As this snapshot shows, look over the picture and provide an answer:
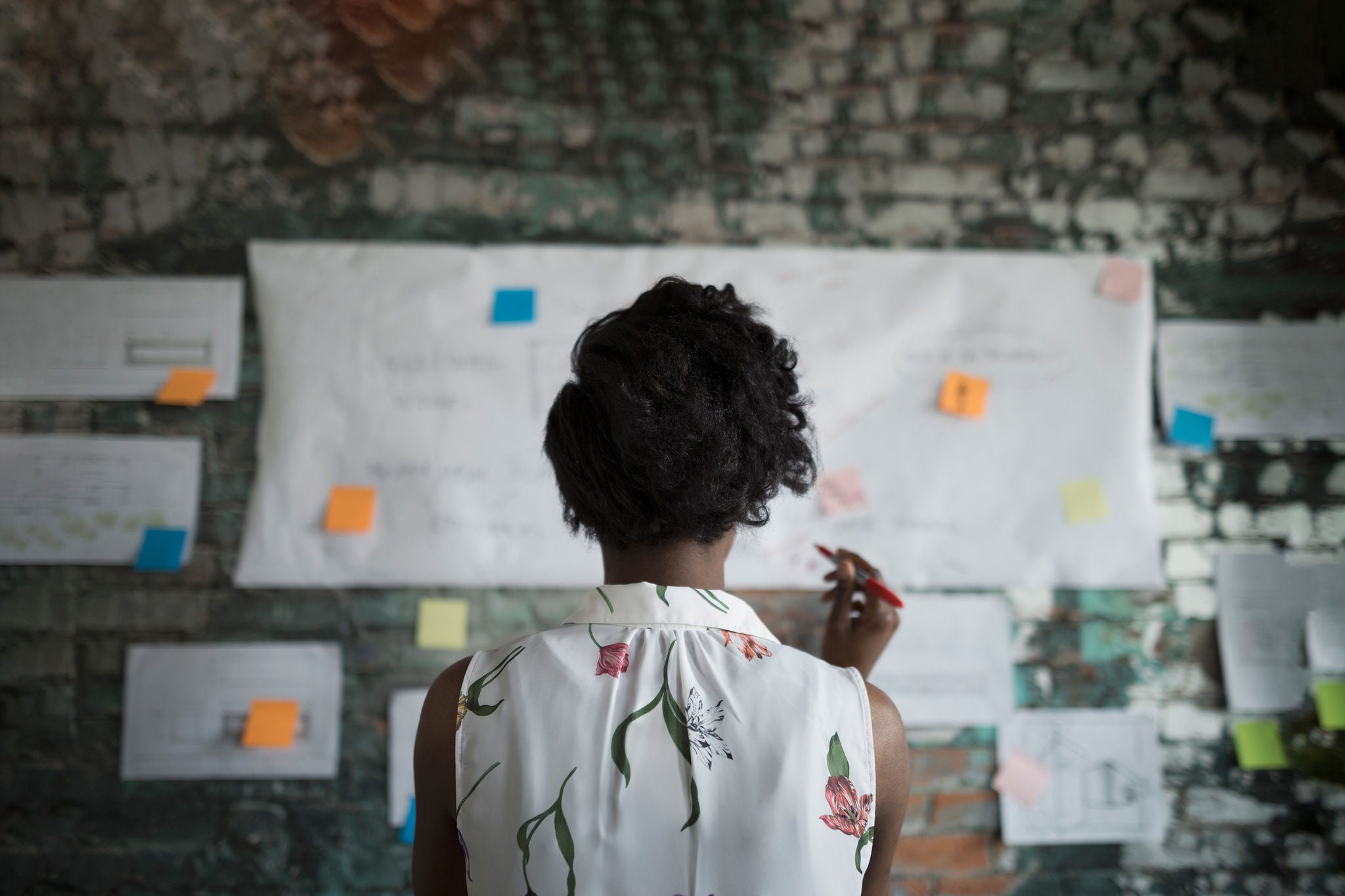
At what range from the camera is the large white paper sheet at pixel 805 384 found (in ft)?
5.70

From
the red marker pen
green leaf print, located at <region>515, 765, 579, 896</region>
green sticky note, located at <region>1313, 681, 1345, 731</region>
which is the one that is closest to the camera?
green leaf print, located at <region>515, 765, 579, 896</region>

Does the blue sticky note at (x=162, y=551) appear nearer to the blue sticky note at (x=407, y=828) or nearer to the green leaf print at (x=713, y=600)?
the blue sticky note at (x=407, y=828)

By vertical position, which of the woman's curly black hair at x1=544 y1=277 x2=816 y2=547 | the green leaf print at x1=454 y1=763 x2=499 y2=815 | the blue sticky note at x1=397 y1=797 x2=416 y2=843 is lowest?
the blue sticky note at x1=397 y1=797 x2=416 y2=843

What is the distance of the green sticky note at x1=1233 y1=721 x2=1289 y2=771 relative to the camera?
1779 millimetres

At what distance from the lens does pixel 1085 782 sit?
176cm

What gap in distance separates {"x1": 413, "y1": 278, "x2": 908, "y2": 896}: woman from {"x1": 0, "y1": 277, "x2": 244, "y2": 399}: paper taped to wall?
3.80 feet

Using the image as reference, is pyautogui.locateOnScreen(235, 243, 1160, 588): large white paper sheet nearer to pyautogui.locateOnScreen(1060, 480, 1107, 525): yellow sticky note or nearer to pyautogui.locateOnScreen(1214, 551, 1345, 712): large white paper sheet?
pyautogui.locateOnScreen(1060, 480, 1107, 525): yellow sticky note

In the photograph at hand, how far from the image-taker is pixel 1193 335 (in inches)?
72.7

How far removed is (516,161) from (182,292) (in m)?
0.74

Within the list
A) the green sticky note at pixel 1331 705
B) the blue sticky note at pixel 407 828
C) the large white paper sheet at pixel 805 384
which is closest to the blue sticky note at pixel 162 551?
the large white paper sheet at pixel 805 384

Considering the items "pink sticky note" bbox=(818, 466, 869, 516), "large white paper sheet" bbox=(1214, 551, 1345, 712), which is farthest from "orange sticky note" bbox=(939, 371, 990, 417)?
"large white paper sheet" bbox=(1214, 551, 1345, 712)

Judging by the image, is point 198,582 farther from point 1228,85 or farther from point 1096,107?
point 1228,85

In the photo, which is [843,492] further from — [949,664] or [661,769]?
[661,769]

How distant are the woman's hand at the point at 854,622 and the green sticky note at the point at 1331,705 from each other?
3.41ft
